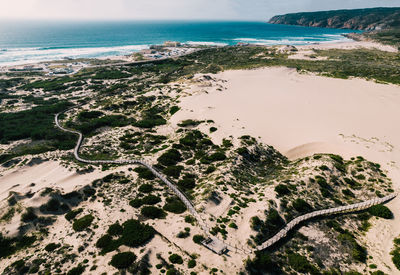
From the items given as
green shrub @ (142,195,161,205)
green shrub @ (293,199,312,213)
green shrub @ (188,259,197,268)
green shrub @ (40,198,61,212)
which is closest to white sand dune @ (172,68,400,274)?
green shrub @ (293,199,312,213)

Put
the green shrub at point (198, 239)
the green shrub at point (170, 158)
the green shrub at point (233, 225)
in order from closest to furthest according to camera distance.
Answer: the green shrub at point (198, 239) < the green shrub at point (233, 225) < the green shrub at point (170, 158)

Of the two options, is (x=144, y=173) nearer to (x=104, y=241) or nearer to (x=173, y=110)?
(x=104, y=241)

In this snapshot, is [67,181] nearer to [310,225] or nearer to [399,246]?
[310,225]

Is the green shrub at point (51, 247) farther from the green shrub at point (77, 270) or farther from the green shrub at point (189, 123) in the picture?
the green shrub at point (189, 123)

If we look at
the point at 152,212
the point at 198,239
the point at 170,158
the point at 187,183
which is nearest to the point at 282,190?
the point at 187,183

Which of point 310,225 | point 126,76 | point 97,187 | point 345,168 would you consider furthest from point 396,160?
point 126,76

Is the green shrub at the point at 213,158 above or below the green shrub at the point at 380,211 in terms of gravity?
above

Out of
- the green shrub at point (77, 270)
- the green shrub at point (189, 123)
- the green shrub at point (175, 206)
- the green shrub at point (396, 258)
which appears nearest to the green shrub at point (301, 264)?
the green shrub at point (396, 258)
